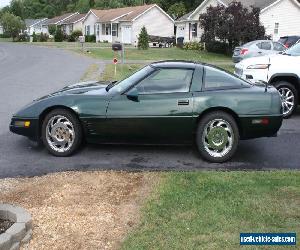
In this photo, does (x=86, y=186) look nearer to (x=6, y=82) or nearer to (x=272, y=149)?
(x=272, y=149)

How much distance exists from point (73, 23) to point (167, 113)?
71.5 metres

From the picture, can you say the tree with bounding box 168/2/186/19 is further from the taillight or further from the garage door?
the taillight

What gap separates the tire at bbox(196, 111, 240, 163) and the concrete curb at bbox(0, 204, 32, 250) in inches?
115

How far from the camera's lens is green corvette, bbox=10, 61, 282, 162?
6.67m

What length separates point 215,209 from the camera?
4898 millimetres

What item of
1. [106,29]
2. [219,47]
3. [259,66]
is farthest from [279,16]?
[259,66]

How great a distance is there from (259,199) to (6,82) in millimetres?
13187

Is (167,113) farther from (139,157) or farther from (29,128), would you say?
(29,128)

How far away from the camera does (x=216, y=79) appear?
270 inches

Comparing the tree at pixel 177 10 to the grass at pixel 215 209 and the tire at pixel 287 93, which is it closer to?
the tire at pixel 287 93

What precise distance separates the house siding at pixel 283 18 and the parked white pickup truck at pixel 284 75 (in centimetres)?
3304

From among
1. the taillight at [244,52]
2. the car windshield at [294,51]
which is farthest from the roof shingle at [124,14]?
the car windshield at [294,51]

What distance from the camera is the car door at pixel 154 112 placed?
6.66 m

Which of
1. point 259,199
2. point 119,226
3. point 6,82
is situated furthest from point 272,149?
point 6,82
